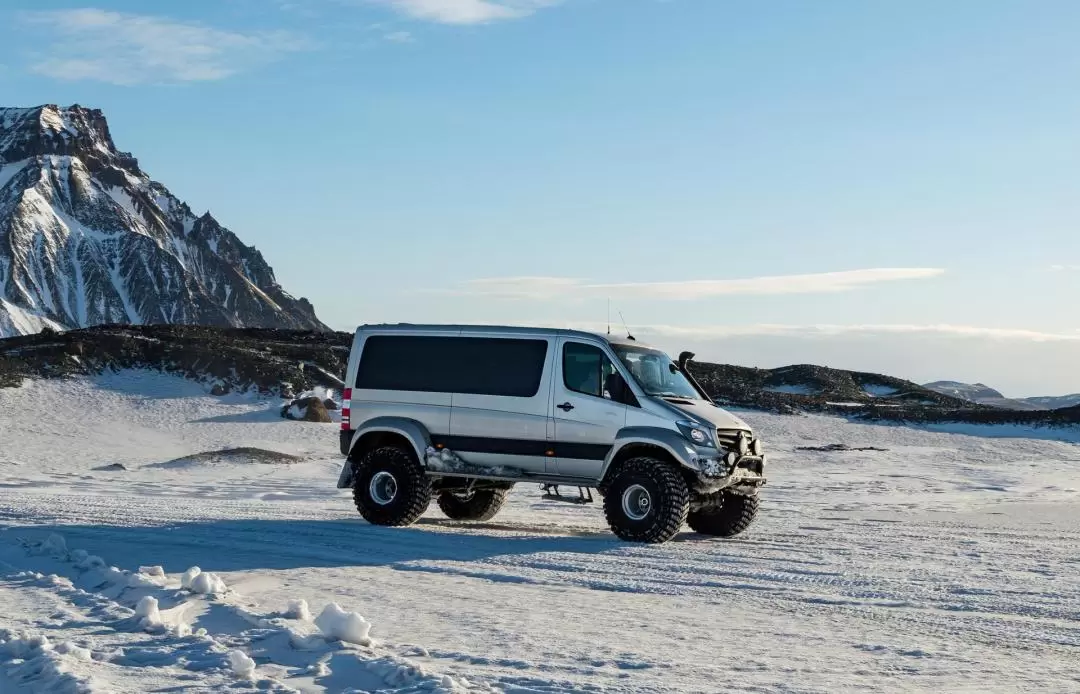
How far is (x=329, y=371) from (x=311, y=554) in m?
32.3

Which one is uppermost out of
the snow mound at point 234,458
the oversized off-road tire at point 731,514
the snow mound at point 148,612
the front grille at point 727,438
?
the front grille at point 727,438

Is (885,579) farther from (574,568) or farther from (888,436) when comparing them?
(888,436)

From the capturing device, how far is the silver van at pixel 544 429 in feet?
45.5

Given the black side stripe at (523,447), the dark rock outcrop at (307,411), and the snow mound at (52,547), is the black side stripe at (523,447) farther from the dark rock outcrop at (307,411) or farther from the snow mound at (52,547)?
the dark rock outcrop at (307,411)

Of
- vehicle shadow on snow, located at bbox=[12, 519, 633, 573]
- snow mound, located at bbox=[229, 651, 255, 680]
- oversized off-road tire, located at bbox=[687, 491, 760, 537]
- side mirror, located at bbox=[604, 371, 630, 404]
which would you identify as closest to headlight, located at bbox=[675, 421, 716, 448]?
side mirror, located at bbox=[604, 371, 630, 404]

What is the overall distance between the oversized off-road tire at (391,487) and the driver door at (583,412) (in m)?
1.92

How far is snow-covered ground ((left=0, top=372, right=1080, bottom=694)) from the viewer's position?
7.39 metres

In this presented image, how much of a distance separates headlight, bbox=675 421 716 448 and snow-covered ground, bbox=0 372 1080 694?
1201 millimetres

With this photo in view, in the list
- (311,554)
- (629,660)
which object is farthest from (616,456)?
(629,660)

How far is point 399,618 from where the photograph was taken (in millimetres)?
9180

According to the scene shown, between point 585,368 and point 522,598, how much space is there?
15.5ft

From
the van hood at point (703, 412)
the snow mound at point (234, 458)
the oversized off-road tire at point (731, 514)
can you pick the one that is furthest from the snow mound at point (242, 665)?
the snow mound at point (234, 458)

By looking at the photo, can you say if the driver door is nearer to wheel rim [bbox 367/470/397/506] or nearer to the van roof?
the van roof

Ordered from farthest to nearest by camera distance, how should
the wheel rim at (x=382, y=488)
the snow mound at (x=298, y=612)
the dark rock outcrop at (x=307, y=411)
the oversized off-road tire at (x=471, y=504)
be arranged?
the dark rock outcrop at (x=307, y=411) → the oversized off-road tire at (x=471, y=504) → the wheel rim at (x=382, y=488) → the snow mound at (x=298, y=612)
